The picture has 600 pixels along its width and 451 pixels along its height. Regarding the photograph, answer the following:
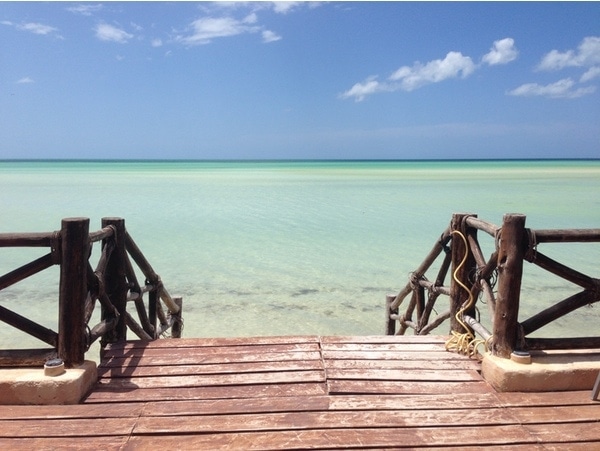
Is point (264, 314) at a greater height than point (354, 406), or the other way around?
point (354, 406)

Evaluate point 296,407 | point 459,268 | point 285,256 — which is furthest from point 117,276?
point 285,256

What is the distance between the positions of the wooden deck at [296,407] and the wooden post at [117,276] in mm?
394

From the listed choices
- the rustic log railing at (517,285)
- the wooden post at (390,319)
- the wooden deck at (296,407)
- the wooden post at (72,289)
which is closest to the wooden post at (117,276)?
the wooden deck at (296,407)

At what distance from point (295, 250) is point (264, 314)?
5178 mm

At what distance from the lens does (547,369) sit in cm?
341

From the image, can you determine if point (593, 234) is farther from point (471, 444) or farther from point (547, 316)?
point (471, 444)

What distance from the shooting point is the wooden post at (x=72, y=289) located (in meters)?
3.36

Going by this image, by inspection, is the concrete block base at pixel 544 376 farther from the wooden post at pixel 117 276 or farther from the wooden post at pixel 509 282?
the wooden post at pixel 117 276

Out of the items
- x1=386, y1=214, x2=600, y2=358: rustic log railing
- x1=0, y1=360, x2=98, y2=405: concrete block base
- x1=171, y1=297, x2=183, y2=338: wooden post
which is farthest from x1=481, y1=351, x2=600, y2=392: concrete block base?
x1=171, y1=297, x2=183, y2=338: wooden post

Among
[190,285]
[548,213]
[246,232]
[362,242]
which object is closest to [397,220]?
[362,242]

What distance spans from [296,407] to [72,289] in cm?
172

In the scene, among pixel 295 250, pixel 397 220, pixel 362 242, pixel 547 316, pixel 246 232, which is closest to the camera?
pixel 547 316

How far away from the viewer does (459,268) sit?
4.45 meters

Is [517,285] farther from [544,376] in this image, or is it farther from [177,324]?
[177,324]
